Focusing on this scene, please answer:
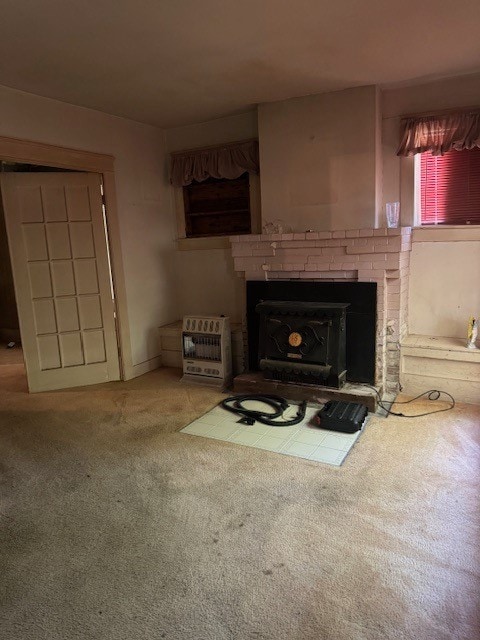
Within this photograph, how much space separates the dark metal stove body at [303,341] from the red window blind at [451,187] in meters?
1.12

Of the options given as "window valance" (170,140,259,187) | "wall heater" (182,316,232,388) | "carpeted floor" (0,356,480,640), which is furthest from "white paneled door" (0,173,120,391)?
"carpeted floor" (0,356,480,640)

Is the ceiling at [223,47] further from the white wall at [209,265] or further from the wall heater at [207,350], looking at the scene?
the wall heater at [207,350]

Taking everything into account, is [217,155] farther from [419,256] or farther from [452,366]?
[452,366]

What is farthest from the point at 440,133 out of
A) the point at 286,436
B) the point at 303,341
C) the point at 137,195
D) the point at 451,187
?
the point at 137,195

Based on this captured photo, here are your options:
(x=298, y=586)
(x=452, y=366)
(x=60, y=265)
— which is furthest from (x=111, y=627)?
(x=60, y=265)

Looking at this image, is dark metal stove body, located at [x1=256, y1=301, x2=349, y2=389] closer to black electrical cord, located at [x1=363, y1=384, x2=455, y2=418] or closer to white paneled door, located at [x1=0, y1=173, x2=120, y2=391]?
black electrical cord, located at [x1=363, y1=384, x2=455, y2=418]

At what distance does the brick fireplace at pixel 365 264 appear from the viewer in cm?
343

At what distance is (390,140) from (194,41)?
186 cm

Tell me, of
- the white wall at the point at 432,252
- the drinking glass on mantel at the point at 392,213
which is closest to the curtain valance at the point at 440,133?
the white wall at the point at 432,252

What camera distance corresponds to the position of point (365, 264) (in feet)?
11.5

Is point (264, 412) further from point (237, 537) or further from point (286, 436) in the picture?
point (237, 537)

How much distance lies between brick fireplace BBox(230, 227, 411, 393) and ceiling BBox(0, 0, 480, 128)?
1154mm

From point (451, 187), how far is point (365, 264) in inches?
38.5

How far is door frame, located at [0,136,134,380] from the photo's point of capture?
3471mm
